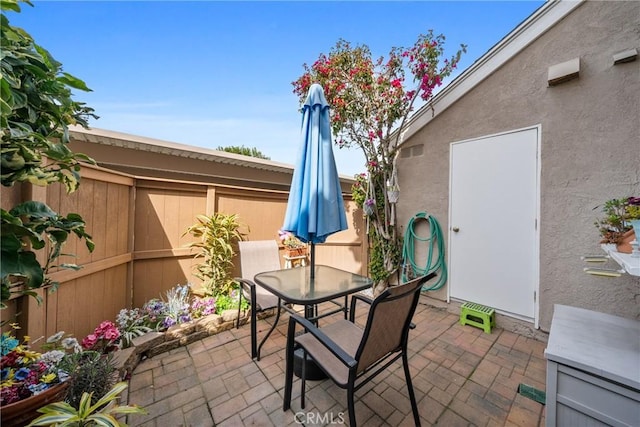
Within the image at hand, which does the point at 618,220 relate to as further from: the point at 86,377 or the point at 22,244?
the point at 86,377

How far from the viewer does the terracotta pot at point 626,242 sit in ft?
5.55

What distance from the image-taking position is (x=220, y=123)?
24.3ft

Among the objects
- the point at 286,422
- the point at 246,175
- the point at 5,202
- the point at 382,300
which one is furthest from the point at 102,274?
the point at 246,175

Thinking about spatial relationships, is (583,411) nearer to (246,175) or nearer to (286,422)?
(286,422)

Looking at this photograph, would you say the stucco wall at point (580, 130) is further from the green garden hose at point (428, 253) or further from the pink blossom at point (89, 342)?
the pink blossom at point (89, 342)

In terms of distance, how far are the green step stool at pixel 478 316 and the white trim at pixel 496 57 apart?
2.84m

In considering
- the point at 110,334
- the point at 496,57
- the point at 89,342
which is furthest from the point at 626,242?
the point at 89,342

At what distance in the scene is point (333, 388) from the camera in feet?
6.72

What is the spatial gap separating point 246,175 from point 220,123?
2.94m

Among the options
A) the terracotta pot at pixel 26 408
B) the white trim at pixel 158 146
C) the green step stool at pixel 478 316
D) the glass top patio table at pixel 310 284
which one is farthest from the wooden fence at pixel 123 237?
the green step stool at pixel 478 316

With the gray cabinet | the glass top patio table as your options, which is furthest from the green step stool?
the glass top patio table

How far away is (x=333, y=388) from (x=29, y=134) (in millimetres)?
2498

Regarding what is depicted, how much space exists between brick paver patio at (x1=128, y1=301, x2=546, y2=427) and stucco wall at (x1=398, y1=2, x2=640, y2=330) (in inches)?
36.2

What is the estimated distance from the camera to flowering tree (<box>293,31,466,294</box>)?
3.63 m
